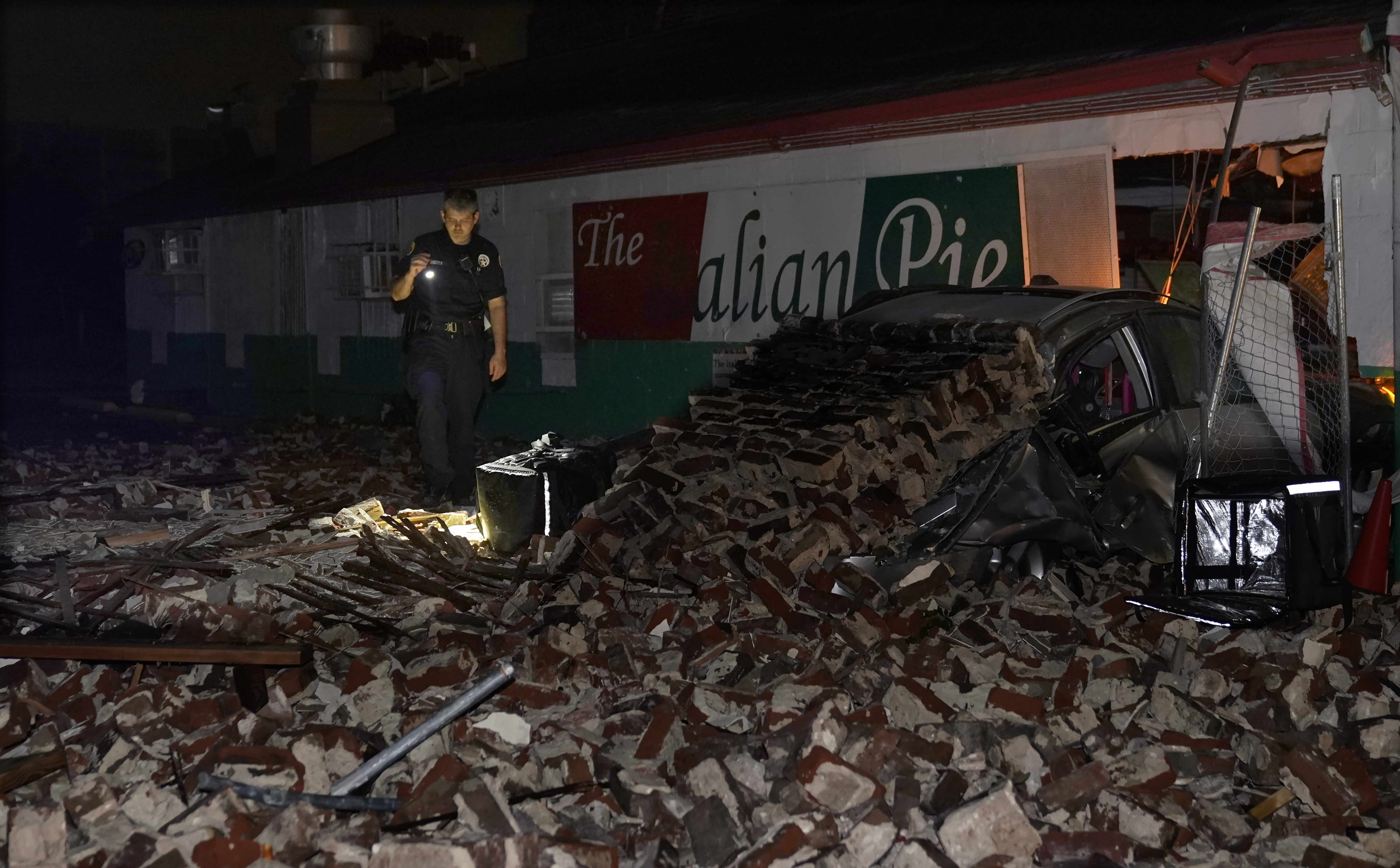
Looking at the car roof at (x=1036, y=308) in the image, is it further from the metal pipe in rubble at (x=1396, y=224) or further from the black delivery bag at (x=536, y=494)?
the black delivery bag at (x=536, y=494)

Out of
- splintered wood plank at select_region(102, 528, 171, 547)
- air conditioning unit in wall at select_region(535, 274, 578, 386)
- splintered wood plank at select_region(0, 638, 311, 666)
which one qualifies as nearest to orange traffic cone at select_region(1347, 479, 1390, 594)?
splintered wood plank at select_region(0, 638, 311, 666)

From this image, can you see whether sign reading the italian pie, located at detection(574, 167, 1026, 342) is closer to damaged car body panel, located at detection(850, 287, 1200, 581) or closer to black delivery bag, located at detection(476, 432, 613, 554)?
A: damaged car body panel, located at detection(850, 287, 1200, 581)

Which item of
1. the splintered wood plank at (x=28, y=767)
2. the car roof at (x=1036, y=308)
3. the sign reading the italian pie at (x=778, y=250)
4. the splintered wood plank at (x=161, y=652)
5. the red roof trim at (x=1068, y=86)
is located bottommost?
the splintered wood plank at (x=28, y=767)

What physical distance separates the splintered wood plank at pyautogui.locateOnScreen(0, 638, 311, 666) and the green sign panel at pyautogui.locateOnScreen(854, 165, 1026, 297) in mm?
A: 5342

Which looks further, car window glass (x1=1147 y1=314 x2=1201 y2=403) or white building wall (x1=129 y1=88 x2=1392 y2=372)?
white building wall (x1=129 y1=88 x2=1392 y2=372)

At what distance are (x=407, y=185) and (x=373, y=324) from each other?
214cm

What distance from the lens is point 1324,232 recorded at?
5.69 m

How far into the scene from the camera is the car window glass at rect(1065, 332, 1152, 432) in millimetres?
5594

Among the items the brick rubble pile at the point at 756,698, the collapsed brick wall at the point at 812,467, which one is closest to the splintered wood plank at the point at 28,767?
the brick rubble pile at the point at 756,698

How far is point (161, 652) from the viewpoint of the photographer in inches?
162

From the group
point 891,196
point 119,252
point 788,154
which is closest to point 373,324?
point 788,154

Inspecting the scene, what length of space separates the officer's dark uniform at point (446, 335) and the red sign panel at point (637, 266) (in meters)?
3.29

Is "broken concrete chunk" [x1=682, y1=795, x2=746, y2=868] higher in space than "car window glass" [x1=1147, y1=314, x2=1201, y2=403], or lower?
lower

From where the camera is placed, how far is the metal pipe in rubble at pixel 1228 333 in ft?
18.1
